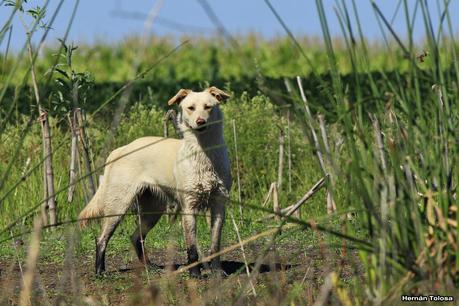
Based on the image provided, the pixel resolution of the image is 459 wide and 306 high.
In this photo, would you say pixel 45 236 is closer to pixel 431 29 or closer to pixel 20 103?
pixel 431 29

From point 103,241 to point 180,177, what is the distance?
828 millimetres

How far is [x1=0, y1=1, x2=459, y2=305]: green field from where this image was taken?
3766 millimetres

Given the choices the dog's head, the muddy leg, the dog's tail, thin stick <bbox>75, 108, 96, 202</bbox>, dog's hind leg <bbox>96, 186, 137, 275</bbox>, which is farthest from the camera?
thin stick <bbox>75, 108, 96, 202</bbox>

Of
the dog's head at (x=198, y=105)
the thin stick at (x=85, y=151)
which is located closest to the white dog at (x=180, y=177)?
the dog's head at (x=198, y=105)

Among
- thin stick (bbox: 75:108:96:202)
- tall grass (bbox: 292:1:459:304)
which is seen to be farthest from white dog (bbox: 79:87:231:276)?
tall grass (bbox: 292:1:459:304)

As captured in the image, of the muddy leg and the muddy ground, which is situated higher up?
the muddy leg

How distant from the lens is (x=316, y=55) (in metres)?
23.6

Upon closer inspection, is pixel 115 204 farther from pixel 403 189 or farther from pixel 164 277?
pixel 403 189

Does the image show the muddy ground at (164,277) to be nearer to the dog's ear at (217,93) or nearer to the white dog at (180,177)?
the white dog at (180,177)

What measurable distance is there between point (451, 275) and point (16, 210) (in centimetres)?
754

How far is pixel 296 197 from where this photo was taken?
11742mm

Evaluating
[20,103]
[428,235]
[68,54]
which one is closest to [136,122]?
[68,54]

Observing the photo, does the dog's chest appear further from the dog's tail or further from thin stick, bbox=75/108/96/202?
thin stick, bbox=75/108/96/202

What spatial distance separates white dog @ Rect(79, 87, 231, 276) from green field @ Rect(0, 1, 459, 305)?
307 millimetres
